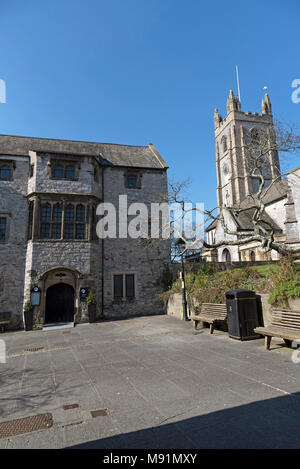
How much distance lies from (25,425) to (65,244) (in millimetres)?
13505

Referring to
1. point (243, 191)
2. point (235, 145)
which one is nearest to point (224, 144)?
point (235, 145)

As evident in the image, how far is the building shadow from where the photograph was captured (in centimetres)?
303

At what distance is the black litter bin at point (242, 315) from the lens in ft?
28.0

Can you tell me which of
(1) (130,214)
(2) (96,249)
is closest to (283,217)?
(1) (130,214)

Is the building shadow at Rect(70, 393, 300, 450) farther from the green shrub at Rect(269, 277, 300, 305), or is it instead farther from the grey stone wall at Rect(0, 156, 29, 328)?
the grey stone wall at Rect(0, 156, 29, 328)

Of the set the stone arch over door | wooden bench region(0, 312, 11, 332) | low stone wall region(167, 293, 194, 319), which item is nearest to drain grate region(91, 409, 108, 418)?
low stone wall region(167, 293, 194, 319)

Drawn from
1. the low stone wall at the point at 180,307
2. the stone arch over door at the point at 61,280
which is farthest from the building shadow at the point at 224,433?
the stone arch over door at the point at 61,280

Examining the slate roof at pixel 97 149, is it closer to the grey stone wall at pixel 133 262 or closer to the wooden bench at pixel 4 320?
the grey stone wall at pixel 133 262

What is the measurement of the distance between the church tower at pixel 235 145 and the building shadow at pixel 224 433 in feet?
157

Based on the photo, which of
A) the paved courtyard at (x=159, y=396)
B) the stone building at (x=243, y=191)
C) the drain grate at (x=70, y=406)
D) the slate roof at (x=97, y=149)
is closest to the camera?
the paved courtyard at (x=159, y=396)

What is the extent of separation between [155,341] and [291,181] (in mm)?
22968

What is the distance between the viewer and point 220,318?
9734mm

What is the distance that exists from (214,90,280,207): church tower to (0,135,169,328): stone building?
34678mm

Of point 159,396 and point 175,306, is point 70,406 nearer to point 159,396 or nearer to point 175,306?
point 159,396
